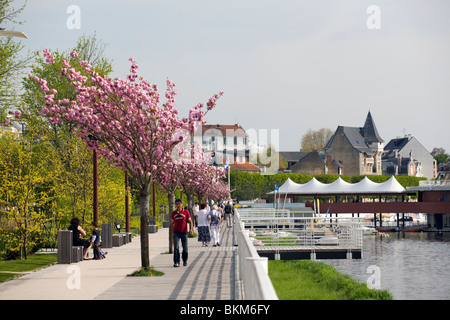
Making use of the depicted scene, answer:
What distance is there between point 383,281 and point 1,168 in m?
23.6

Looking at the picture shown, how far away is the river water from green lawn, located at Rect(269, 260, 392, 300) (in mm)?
3748

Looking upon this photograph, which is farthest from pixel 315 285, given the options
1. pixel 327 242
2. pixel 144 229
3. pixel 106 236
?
pixel 106 236

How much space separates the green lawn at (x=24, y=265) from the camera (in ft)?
66.7

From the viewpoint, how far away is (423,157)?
7795 inches

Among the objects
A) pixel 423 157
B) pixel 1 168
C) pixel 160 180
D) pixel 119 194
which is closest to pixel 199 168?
pixel 119 194

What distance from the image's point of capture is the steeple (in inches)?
7589

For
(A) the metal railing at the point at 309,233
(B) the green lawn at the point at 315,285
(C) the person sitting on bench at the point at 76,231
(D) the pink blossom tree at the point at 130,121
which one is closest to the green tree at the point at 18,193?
(C) the person sitting on bench at the point at 76,231

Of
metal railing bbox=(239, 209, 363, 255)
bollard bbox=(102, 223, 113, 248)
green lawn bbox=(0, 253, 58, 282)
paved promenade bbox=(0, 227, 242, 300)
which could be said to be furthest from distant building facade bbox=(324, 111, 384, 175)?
paved promenade bbox=(0, 227, 242, 300)

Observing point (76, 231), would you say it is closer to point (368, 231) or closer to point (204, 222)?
point (204, 222)

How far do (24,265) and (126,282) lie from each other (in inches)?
274

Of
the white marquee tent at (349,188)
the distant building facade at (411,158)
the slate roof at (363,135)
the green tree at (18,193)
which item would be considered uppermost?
the slate roof at (363,135)

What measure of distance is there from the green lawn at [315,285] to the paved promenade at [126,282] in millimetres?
2272

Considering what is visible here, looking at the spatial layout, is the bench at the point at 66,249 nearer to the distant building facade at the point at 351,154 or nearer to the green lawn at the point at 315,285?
the green lawn at the point at 315,285
